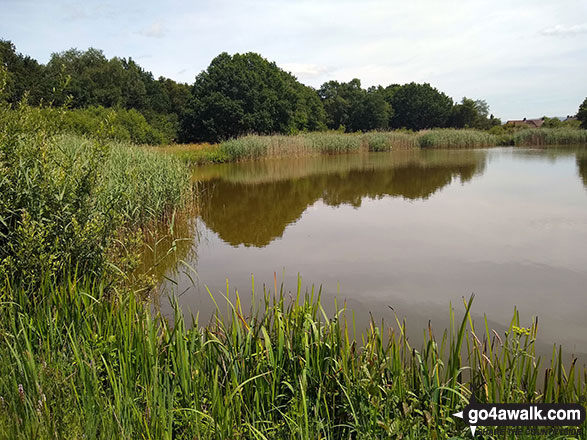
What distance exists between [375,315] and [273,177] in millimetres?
12584

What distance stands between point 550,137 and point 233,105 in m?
24.0

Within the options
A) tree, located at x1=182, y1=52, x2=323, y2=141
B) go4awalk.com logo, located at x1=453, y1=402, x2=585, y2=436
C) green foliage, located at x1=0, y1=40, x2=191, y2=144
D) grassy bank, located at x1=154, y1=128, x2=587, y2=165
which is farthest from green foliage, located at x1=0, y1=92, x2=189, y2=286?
tree, located at x1=182, y1=52, x2=323, y2=141

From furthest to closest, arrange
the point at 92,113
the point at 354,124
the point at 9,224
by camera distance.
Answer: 1. the point at 354,124
2. the point at 92,113
3. the point at 9,224

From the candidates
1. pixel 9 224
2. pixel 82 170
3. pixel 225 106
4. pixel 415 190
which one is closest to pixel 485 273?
pixel 82 170

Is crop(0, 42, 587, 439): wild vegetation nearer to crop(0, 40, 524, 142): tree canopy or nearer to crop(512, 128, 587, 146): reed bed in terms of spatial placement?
crop(0, 40, 524, 142): tree canopy

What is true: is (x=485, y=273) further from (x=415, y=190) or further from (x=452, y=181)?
(x=452, y=181)

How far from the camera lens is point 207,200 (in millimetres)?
11492

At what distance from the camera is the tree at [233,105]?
31.3 metres

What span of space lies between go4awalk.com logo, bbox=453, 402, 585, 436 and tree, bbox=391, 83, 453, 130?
54670 mm

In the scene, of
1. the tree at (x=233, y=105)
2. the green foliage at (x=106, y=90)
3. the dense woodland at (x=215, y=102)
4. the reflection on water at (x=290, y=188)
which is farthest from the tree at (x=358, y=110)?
the reflection on water at (x=290, y=188)

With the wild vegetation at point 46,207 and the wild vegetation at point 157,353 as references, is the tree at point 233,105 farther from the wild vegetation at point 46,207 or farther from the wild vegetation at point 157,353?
the wild vegetation at point 46,207

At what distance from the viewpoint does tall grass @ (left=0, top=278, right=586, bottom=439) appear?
5.97 ft

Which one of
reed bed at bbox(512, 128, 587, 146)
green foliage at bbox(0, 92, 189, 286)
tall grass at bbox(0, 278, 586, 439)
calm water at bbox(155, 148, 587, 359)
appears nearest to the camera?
tall grass at bbox(0, 278, 586, 439)

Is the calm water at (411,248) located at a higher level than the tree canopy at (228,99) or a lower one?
lower
